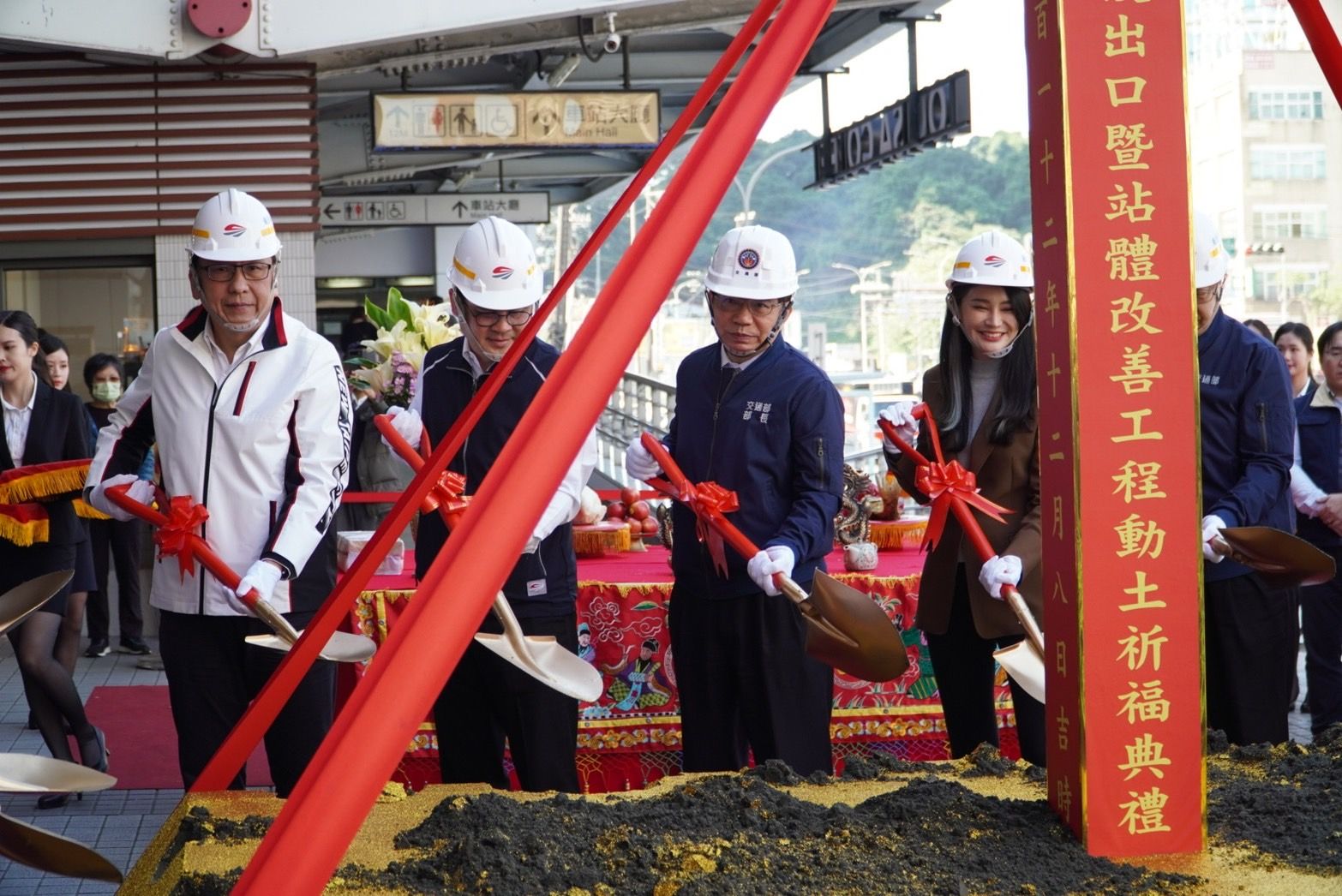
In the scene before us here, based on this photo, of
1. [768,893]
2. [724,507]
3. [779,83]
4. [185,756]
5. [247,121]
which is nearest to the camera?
[779,83]

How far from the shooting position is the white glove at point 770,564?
3014 millimetres

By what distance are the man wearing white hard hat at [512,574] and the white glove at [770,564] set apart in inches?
17.7

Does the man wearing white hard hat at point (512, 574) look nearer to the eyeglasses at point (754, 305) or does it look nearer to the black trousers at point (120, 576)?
the eyeglasses at point (754, 305)

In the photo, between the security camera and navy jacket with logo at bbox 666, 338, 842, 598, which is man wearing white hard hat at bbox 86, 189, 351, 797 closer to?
navy jacket with logo at bbox 666, 338, 842, 598

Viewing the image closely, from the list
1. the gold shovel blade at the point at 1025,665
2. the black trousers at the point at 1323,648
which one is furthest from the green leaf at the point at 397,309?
the black trousers at the point at 1323,648

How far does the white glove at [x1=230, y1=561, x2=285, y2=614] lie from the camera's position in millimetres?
2783

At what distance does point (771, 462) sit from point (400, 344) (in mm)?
1905

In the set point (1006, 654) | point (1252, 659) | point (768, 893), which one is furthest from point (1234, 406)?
point (768, 893)

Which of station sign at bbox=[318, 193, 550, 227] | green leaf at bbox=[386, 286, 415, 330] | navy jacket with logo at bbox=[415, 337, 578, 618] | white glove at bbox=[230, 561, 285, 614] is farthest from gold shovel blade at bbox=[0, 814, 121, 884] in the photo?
station sign at bbox=[318, 193, 550, 227]

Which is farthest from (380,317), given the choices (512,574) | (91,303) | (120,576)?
(91,303)

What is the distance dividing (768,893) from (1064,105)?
102 centimetres

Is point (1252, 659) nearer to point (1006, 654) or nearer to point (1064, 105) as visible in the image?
point (1006, 654)

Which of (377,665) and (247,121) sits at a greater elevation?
(247,121)

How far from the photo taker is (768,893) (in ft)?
5.14
